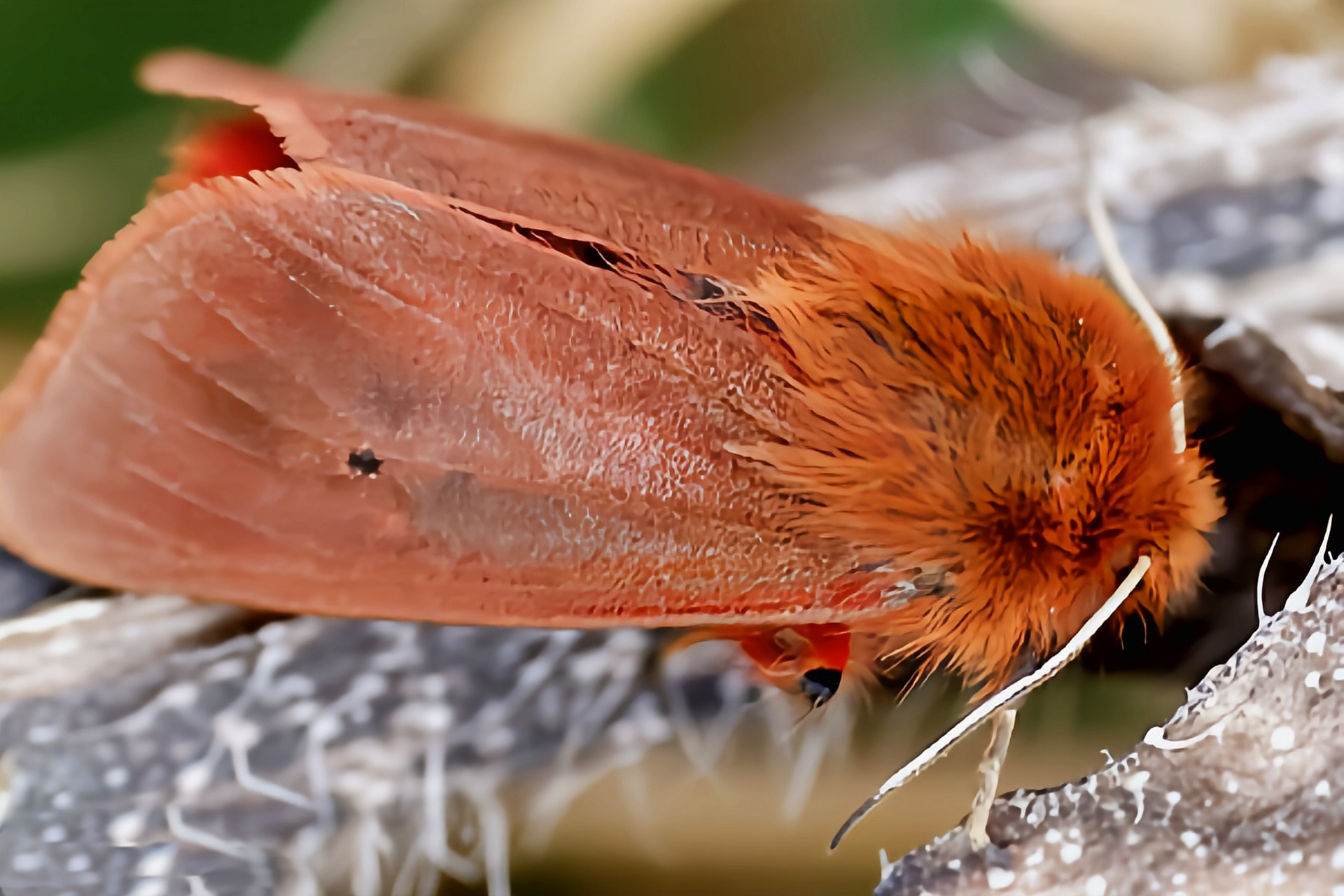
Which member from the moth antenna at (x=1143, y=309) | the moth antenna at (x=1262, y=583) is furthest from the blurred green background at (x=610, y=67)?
the moth antenna at (x=1262, y=583)

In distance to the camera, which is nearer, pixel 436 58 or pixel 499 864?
pixel 499 864

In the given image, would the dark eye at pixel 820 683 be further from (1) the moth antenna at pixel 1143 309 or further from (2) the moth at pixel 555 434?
(1) the moth antenna at pixel 1143 309

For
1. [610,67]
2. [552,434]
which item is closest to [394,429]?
[552,434]

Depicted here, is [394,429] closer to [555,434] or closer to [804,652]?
[555,434]

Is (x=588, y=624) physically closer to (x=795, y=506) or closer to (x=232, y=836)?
(x=795, y=506)

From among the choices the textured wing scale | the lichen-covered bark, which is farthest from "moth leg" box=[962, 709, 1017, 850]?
the textured wing scale

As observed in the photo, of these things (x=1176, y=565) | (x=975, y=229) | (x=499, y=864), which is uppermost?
(x=975, y=229)

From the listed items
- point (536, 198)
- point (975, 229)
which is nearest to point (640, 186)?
point (536, 198)

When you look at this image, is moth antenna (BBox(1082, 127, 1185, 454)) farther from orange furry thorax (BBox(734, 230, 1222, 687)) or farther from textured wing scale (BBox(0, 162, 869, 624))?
textured wing scale (BBox(0, 162, 869, 624))
